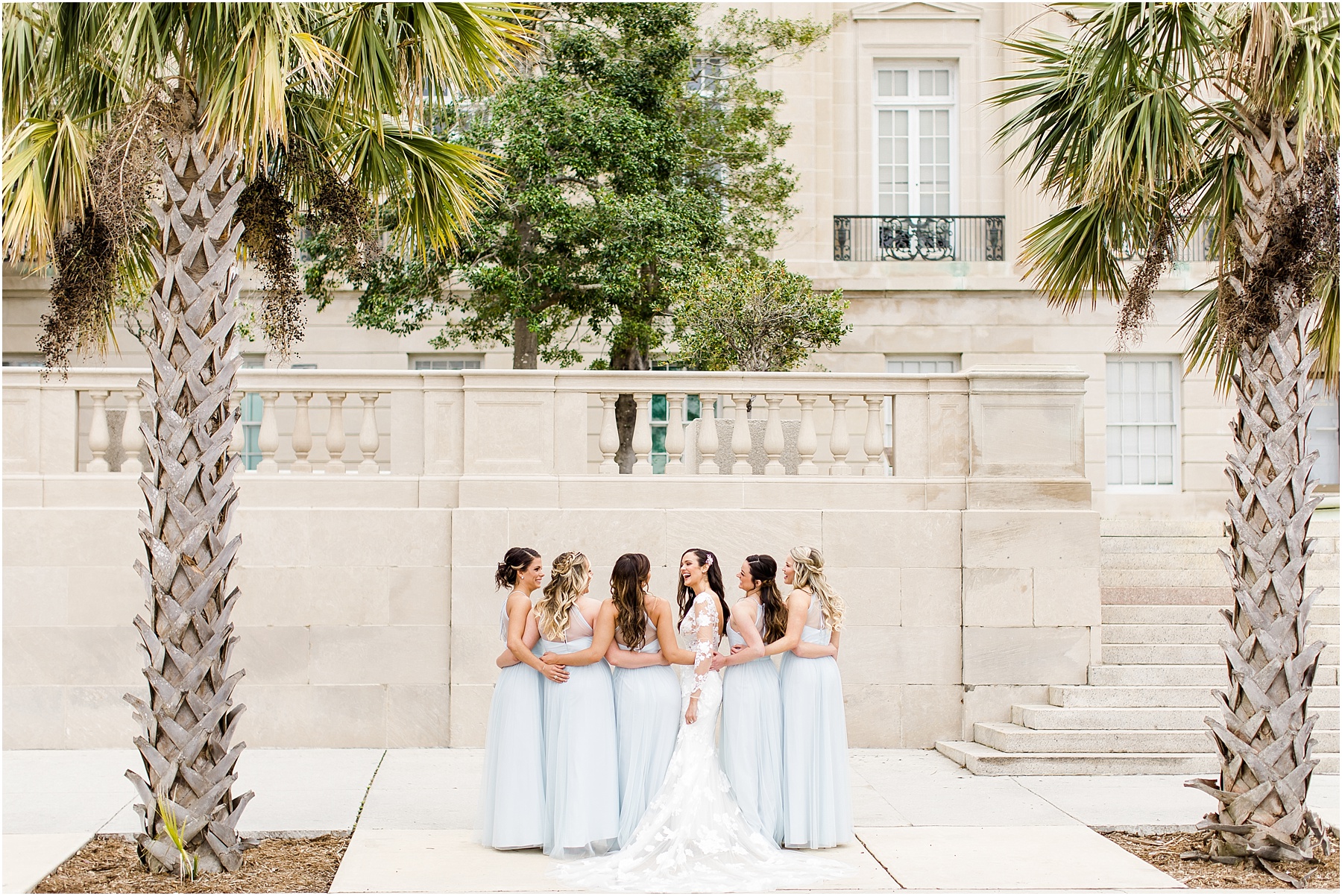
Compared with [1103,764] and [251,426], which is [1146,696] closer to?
[1103,764]

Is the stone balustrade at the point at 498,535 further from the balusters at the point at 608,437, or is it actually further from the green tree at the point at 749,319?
the green tree at the point at 749,319

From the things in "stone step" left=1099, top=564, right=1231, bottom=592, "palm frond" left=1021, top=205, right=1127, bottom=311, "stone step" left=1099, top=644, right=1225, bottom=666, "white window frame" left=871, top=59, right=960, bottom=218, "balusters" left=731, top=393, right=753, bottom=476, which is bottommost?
"stone step" left=1099, top=644, right=1225, bottom=666

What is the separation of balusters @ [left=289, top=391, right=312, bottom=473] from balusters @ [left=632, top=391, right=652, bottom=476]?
9.53ft

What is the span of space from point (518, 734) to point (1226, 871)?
436cm

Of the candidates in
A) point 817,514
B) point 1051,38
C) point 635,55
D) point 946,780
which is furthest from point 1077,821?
point 635,55

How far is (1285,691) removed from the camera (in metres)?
7.22

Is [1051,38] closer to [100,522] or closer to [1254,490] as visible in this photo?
[1254,490]

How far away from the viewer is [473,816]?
811 cm

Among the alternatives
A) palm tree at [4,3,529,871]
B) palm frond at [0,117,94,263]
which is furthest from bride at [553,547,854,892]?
palm frond at [0,117,94,263]

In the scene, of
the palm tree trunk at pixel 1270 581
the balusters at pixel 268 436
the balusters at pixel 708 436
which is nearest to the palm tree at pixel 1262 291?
the palm tree trunk at pixel 1270 581

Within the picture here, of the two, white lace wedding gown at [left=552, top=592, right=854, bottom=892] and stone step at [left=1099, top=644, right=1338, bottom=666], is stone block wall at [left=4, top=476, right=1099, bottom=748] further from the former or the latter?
white lace wedding gown at [left=552, top=592, right=854, bottom=892]

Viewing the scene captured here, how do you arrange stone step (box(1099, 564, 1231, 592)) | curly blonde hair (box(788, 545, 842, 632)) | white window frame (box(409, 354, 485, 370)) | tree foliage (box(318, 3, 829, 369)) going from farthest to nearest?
white window frame (box(409, 354, 485, 370))
tree foliage (box(318, 3, 829, 369))
stone step (box(1099, 564, 1231, 592))
curly blonde hair (box(788, 545, 842, 632))

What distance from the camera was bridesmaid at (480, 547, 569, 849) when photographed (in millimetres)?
7148

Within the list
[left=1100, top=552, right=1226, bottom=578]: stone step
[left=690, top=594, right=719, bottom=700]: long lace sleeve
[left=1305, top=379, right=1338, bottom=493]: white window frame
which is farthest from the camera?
[left=1305, top=379, right=1338, bottom=493]: white window frame
